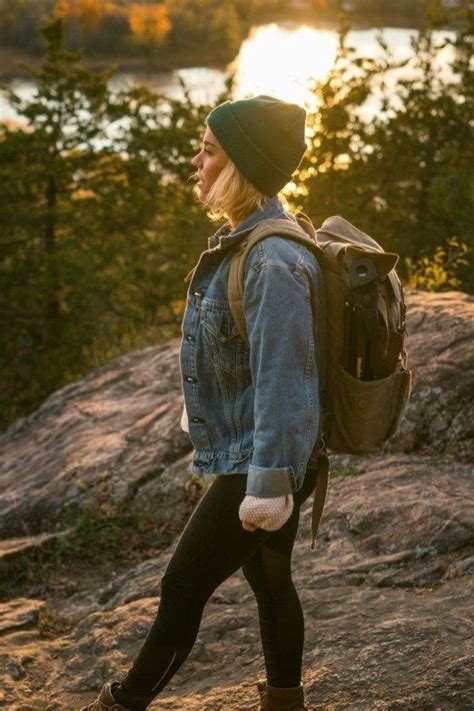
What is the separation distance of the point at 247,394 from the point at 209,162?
62 centimetres

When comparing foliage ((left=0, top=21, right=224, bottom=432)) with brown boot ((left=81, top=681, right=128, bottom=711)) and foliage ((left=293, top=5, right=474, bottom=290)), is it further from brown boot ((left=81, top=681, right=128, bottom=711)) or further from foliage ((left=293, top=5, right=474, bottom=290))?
brown boot ((left=81, top=681, right=128, bottom=711))

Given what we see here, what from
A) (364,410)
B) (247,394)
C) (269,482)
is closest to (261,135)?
(247,394)

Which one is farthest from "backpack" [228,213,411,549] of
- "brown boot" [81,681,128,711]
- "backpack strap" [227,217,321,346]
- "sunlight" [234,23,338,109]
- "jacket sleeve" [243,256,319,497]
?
"sunlight" [234,23,338,109]

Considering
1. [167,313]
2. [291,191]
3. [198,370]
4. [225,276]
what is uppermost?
[225,276]

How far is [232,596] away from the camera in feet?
13.8

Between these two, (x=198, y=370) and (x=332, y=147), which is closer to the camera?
(x=198, y=370)

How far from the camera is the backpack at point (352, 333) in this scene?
2521 mm

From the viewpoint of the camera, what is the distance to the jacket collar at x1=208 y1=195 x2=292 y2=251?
255 centimetres

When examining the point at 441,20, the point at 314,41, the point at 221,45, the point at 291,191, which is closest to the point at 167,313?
the point at 291,191

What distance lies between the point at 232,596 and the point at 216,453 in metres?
1.74

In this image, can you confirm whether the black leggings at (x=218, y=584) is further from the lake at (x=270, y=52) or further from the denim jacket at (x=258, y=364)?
the lake at (x=270, y=52)

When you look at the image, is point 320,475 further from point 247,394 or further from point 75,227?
point 75,227

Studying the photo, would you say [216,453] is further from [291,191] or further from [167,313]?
[167,313]

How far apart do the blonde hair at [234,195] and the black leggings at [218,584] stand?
2.31 feet
